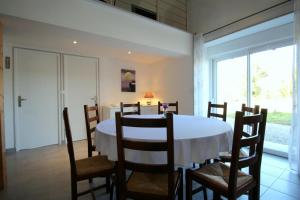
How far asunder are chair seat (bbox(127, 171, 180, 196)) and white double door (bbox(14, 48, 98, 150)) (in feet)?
10.4

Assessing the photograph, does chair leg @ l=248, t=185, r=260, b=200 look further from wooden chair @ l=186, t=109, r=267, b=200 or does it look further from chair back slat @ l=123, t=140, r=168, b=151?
chair back slat @ l=123, t=140, r=168, b=151

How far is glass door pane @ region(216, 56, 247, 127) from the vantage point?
361 centimetres

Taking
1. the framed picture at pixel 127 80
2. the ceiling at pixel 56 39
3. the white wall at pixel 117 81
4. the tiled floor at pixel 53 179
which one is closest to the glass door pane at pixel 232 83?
the tiled floor at pixel 53 179

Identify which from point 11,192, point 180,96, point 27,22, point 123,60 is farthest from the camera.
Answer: point 123,60

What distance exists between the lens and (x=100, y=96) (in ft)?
14.8

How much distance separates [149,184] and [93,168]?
592 millimetres

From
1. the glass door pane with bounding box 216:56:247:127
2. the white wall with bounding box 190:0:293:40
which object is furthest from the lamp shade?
the white wall with bounding box 190:0:293:40

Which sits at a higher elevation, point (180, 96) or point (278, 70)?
point (278, 70)

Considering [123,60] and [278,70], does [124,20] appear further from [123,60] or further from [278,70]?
[278,70]

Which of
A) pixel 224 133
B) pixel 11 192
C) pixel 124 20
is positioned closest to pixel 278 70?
pixel 224 133

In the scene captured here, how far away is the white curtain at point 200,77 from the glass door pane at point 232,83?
39 cm

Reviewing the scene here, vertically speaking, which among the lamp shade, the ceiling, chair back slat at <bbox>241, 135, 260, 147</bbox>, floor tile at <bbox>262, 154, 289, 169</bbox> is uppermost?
the ceiling

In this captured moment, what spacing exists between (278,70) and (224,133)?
2491mm

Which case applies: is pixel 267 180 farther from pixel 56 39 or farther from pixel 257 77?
pixel 56 39
